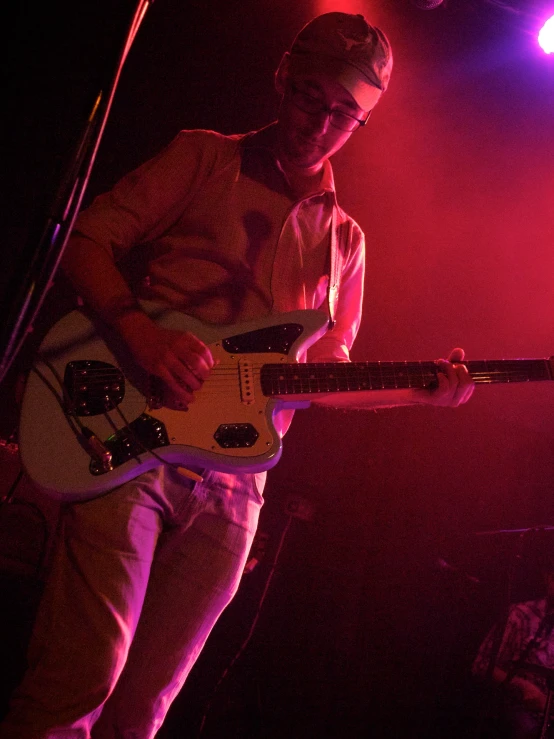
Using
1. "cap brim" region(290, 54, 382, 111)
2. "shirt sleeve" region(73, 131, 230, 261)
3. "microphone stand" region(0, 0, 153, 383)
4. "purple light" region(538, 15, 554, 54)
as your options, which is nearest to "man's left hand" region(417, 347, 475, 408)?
"cap brim" region(290, 54, 382, 111)

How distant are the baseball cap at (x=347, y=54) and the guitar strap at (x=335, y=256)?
21.0 inches

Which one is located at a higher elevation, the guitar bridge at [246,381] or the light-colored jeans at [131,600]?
the guitar bridge at [246,381]

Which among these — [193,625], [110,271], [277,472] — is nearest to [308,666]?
[277,472]

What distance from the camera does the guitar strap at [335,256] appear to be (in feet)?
8.05

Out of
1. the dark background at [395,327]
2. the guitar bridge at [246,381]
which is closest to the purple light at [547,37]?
the dark background at [395,327]

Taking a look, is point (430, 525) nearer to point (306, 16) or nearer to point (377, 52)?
point (377, 52)

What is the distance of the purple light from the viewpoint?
3.83 m

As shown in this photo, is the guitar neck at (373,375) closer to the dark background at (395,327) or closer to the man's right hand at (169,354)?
the man's right hand at (169,354)

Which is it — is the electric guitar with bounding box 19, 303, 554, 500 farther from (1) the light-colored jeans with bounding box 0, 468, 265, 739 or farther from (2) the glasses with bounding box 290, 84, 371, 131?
(2) the glasses with bounding box 290, 84, 371, 131

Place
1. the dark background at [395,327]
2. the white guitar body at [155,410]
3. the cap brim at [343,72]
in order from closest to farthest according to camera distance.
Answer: the white guitar body at [155,410]
the cap brim at [343,72]
the dark background at [395,327]

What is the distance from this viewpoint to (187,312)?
2.08 metres

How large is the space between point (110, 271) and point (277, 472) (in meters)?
2.34

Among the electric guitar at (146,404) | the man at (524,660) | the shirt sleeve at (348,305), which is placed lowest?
the man at (524,660)

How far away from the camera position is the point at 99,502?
5.52 feet
